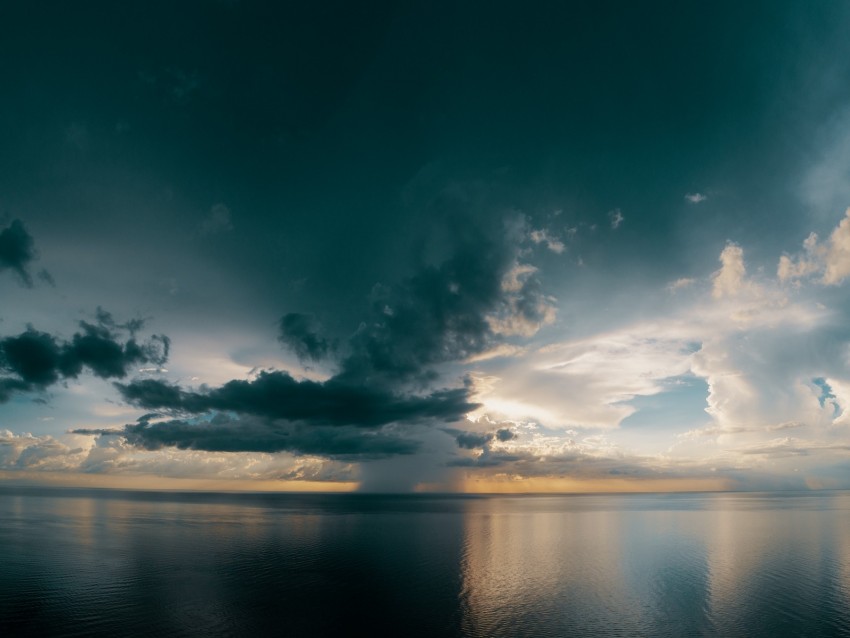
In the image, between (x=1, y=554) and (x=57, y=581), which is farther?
(x=1, y=554)

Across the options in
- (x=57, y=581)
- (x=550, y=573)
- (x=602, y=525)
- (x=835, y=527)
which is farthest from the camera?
(x=602, y=525)

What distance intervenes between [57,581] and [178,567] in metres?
19.0

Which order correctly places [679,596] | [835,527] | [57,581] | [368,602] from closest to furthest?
1. [368,602]
2. [679,596]
3. [57,581]
4. [835,527]

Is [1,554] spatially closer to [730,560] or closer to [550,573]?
[550,573]

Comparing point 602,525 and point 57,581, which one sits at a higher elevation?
point 57,581

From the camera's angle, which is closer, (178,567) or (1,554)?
(178,567)

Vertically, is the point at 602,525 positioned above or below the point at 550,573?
below

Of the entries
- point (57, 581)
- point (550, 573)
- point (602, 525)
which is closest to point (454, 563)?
point (550, 573)

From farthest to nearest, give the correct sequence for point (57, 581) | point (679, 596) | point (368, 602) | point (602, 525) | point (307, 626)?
point (602, 525)
point (57, 581)
point (679, 596)
point (368, 602)
point (307, 626)

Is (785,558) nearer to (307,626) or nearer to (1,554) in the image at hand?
(307,626)

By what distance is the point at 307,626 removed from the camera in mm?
59375

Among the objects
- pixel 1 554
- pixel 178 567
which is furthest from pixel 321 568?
pixel 1 554

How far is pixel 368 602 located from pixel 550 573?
130ft

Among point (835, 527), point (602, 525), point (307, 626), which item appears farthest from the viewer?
point (602, 525)
